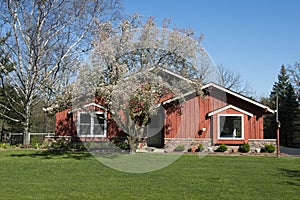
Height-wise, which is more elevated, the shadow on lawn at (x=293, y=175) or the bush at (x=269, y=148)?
the bush at (x=269, y=148)

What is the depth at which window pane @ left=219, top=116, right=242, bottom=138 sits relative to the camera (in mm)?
17469

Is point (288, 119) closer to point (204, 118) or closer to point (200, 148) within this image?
point (204, 118)

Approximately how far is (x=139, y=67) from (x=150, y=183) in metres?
6.54

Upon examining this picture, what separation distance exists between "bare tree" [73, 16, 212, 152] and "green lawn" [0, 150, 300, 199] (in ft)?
11.3

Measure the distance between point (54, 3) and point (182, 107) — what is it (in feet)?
32.8

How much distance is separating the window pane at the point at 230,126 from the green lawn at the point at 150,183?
6988mm

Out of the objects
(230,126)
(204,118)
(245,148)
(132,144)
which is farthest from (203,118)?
(132,144)

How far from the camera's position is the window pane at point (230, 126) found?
57.3ft

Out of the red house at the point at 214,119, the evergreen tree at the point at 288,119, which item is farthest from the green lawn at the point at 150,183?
the evergreen tree at the point at 288,119

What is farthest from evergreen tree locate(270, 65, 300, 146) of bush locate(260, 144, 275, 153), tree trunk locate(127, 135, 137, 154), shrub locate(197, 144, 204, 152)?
tree trunk locate(127, 135, 137, 154)

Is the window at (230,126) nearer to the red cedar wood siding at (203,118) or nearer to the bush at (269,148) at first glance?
the red cedar wood siding at (203,118)

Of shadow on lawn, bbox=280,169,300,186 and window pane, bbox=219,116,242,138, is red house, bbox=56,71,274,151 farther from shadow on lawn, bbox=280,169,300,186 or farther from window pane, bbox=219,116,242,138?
shadow on lawn, bbox=280,169,300,186

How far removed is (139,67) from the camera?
43.1ft

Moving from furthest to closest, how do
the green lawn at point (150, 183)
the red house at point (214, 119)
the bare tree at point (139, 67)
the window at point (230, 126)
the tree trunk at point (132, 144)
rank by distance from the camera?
the window at point (230, 126), the red house at point (214, 119), the tree trunk at point (132, 144), the bare tree at point (139, 67), the green lawn at point (150, 183)
